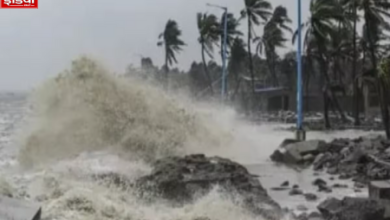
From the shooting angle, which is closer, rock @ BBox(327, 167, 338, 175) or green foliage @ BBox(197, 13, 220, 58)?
rock @ BBox(327, 167, 338, 175)

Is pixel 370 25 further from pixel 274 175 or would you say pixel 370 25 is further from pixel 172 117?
pixel 274 175

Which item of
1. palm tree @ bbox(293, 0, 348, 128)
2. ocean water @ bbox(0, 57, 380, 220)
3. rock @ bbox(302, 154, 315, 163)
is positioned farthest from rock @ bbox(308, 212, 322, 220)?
palm tree @ bbox(293, 0, 348, 128)

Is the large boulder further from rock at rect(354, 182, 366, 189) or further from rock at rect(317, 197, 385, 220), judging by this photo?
rock at rect(354, 182, 366, 189)

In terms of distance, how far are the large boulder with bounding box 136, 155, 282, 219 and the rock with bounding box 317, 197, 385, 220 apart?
83 centimetres

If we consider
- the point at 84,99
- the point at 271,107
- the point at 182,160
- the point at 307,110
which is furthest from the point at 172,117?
the point at 271,107

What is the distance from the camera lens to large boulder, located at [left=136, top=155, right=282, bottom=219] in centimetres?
1188

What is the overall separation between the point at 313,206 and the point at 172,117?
11.2 m

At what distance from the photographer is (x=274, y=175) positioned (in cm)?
1816

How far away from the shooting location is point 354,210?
1033cm

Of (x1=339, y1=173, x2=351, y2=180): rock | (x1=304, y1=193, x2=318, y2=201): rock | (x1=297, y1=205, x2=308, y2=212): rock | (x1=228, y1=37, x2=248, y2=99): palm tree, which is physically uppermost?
(x1=228, y1=37, x2=248, y2=99): palm tree

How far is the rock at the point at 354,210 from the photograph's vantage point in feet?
33.3

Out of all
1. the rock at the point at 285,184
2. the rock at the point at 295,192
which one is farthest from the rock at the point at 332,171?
the rock at the point at 295,192

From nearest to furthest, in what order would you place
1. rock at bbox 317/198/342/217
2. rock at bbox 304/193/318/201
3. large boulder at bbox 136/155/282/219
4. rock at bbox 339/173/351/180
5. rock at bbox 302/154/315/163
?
rock at bbox 317/198/342/217
large boulder at bbox 136/155/282/219
rock at bbox 304/193/318/201
rock at bbox 339/173/351/180
rock at bbox 302/154/315/163

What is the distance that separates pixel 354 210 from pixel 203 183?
3.44 meters
